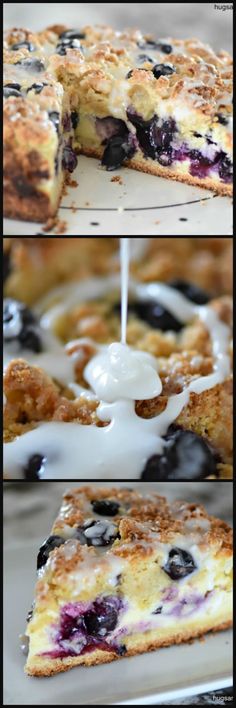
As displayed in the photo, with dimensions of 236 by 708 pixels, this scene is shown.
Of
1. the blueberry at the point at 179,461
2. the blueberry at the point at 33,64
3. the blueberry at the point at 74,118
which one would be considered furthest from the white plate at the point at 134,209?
the blueberry at the point at 179,461

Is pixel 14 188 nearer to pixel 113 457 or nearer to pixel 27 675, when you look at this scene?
pixel 113 457

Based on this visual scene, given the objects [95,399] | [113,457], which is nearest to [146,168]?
→ [95,399]

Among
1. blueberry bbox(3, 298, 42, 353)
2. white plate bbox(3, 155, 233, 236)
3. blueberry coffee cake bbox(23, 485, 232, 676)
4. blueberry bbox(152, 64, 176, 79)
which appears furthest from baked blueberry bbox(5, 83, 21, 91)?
blueberry coffee cake bbox(23, 485, 232, 676)

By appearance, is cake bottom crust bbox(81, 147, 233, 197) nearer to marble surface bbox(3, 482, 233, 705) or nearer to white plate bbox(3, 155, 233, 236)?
white plate bbox(3, 155, 233, 236)

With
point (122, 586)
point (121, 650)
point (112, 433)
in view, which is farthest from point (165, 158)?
point (121, 650)

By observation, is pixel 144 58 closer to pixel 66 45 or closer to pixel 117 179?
pixel 66 45

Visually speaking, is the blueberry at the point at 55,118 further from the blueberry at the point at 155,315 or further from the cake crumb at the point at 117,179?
the blueberry at the point at 155,315
